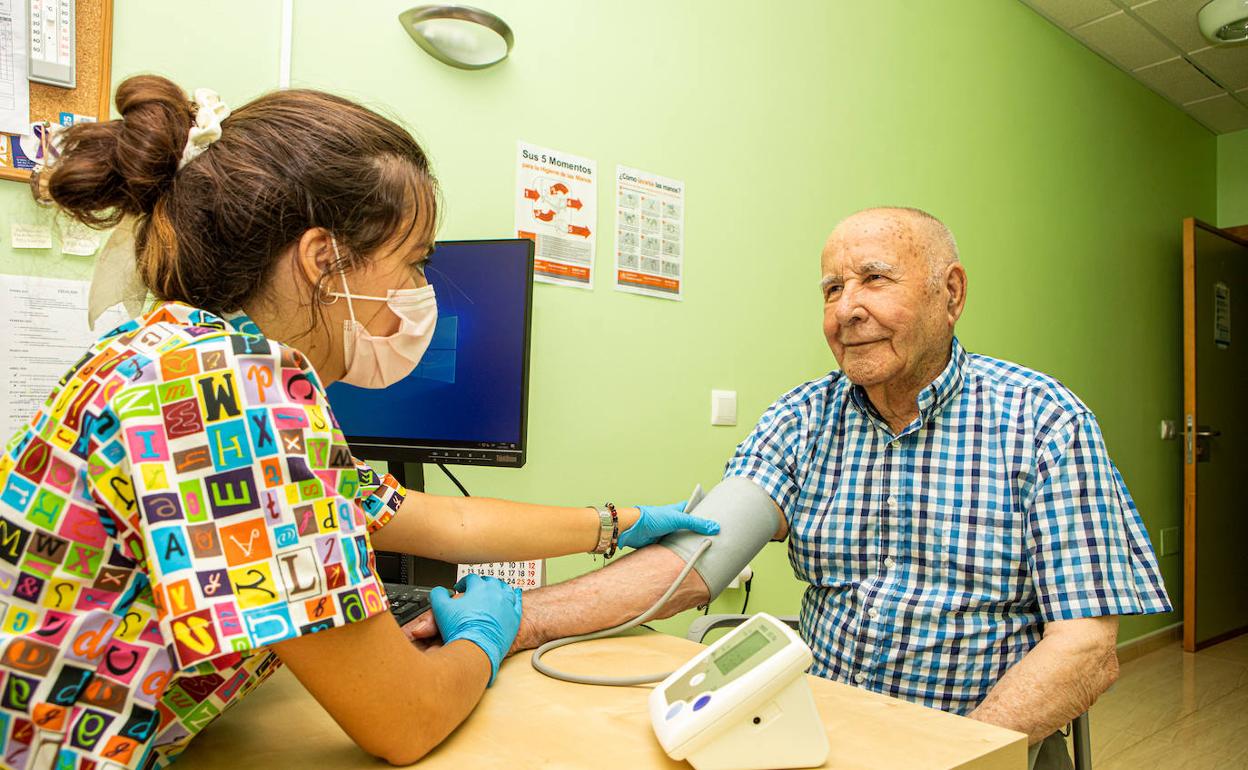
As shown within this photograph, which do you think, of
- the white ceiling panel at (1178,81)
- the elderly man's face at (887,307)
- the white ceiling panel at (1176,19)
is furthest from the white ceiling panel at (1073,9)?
the elderly man's face at (887,307)

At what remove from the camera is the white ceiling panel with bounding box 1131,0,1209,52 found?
317 cm

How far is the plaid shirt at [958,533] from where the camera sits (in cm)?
116

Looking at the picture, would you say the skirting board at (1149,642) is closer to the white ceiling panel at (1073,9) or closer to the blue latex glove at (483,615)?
the white ceiling panel at (1073,9)

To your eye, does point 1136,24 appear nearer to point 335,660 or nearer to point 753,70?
point 753,70

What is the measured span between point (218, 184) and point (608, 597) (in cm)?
73

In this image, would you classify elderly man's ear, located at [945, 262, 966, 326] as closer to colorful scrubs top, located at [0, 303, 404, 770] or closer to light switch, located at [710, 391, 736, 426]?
light switch, located at [710, 391, 736, 426]

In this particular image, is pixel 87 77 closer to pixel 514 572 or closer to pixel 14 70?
pixel 14 70

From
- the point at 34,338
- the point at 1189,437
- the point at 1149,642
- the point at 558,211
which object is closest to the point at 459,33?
the point at 558,211

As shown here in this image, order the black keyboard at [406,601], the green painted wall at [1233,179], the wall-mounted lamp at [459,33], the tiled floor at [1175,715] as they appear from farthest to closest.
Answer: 1. the green painted wall at [1233,179]
2. the tiled floor at [1175,715]
3. the wall-mounted lamp at [459,33]
4. the black keyboard at [406,601]

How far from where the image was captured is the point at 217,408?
58 centimetres

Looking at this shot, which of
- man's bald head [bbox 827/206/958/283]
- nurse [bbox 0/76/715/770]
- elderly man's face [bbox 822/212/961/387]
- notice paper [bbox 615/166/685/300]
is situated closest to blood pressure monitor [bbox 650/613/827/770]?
nurse [bbox 0/76/715/770]

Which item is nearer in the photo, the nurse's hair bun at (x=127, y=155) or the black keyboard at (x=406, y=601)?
the nurse's hair bun at (x=127, y=155)

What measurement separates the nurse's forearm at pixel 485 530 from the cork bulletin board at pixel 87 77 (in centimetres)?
80

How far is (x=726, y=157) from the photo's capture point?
2174 mm
